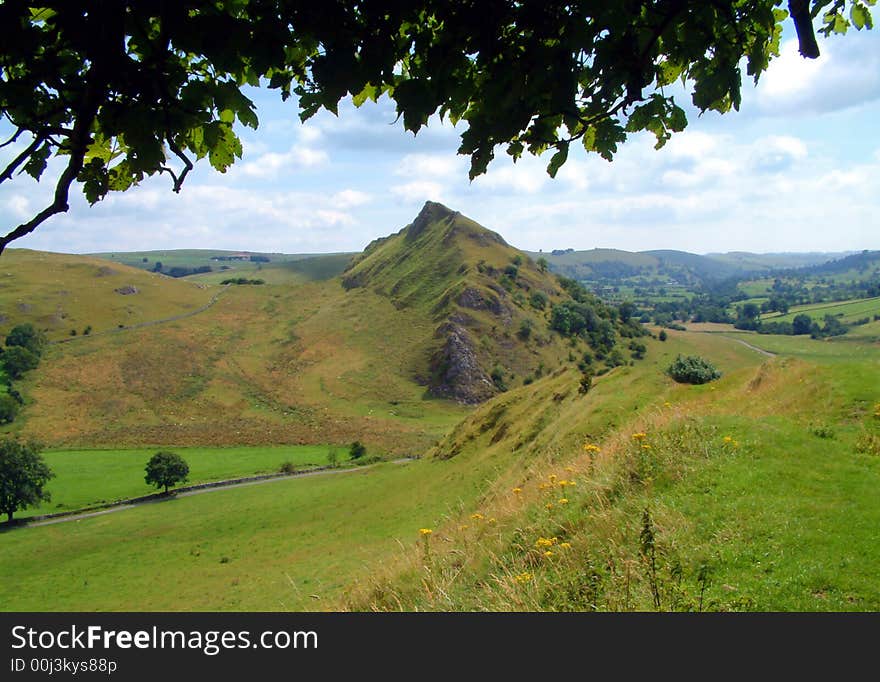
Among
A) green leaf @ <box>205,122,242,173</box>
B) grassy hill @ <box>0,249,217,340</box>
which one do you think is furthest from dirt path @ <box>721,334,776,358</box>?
green leaf @ <box>205,122,242,173</box>

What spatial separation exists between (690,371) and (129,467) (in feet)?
257

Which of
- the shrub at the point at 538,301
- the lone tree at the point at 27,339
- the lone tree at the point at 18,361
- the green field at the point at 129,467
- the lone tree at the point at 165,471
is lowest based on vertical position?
the green field at the point at 129,467

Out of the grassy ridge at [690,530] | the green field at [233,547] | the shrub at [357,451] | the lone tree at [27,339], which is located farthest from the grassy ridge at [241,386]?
the grassy ridge at [690,530]

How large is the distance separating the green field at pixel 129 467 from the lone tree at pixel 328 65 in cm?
7575

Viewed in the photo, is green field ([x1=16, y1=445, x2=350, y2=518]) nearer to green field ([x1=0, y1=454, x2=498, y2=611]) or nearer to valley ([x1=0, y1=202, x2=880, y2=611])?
valley ([x1=0, y1=202, x2=880, y2=611])

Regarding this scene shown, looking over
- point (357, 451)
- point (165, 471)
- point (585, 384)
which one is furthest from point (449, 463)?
point (357, 451)

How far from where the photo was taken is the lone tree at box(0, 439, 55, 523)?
61.2m

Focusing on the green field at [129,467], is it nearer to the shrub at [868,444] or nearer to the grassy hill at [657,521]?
the grassy hill at [657,521]

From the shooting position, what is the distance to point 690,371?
29016mm

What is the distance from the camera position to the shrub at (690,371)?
2814 cm

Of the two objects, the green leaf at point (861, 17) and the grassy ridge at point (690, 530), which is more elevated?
the green leaf at point (861, 17)

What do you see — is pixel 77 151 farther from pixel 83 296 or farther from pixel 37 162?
pixel 83 296

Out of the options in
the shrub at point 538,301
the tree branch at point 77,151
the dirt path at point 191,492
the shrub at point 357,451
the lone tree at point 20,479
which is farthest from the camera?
the shrub at point 538,301
